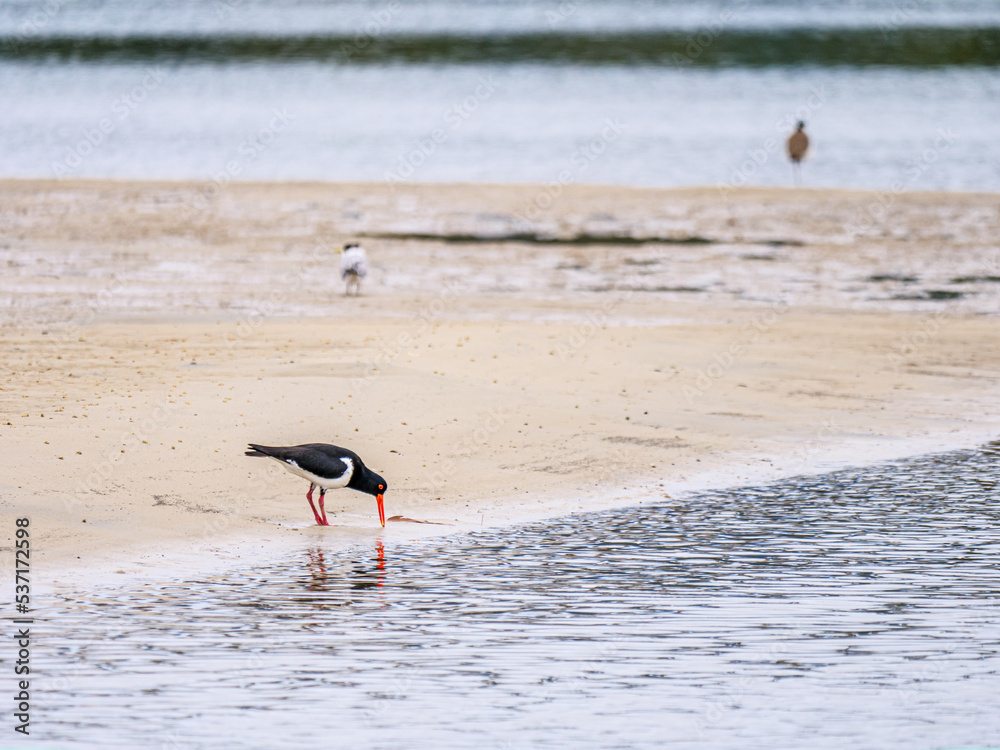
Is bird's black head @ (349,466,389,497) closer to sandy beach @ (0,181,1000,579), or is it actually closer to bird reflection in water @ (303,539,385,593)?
sandy beach @ (0,181,1000,579)

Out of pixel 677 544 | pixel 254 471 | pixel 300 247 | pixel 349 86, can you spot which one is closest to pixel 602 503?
pixel 677 544

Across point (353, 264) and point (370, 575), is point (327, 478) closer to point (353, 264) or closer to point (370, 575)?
point (370, 575)

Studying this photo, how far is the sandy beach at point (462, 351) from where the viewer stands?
1070 centimetres

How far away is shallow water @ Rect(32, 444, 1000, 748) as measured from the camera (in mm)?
6730

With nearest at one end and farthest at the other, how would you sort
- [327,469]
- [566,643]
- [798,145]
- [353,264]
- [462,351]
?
[566,643], [327,469], [462,351], [353,264], [798,145]

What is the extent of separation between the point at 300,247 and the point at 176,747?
16325 mm

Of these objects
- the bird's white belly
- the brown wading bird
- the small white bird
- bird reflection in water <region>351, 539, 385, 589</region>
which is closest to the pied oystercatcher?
the bird's white belly

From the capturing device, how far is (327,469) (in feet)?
31.8

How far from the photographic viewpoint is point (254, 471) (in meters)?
10.9

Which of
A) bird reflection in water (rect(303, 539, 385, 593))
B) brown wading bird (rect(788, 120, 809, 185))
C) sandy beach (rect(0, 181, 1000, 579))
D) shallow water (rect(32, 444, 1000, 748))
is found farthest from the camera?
brown wading bird (rect(788, 120, 809, 185))

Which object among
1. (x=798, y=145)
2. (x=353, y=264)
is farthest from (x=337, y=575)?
(x=798, y=145)

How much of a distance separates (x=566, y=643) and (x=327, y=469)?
262 centimetres

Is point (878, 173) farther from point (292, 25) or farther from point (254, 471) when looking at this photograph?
point (292, 25)

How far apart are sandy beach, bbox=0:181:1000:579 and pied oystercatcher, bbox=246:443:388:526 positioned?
286 mm
